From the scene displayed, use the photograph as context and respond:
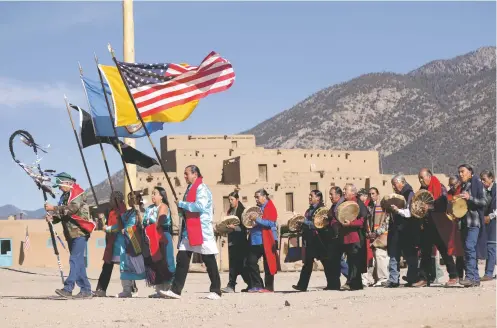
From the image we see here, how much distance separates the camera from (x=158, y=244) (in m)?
13.6

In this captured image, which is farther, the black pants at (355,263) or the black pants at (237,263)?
the black pants at (237,263)

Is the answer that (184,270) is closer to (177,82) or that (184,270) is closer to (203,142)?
(177,82)

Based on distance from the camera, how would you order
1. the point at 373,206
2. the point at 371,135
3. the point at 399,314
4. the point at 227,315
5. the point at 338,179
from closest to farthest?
the point at 399,314 → the point at 227,315 → the point at 373,206 → the point at 338,179 → the point at 371,135

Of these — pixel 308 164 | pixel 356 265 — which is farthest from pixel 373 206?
pixel 308 164

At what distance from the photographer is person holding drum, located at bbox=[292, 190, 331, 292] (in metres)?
14.5

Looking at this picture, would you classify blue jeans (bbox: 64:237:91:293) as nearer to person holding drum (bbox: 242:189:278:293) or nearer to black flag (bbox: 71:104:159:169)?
black flag (bbox: 71:104:159:169)

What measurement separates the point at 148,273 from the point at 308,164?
46102 millimetres

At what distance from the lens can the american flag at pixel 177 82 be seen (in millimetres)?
14156

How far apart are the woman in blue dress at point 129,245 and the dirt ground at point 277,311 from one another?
690 mm

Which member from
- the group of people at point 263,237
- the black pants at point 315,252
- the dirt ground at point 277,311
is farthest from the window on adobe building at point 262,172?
the dirt ground at point 277,311

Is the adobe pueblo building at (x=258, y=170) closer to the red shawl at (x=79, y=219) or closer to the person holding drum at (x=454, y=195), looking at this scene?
the person holding drum at (x=454, y=195)

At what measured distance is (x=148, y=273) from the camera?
13.8 m

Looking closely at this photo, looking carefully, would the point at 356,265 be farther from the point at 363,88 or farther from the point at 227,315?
the point at 363,88

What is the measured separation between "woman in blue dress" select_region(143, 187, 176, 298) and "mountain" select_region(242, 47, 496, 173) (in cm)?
11343
